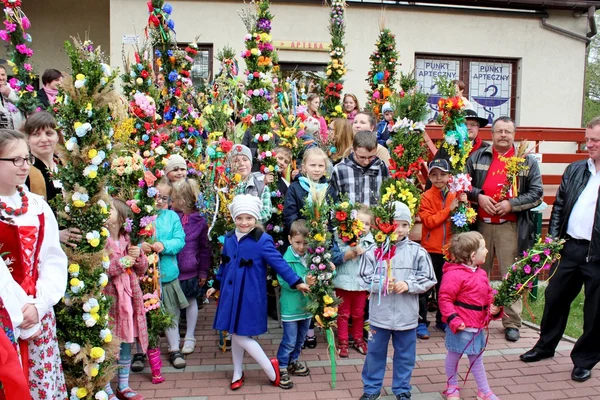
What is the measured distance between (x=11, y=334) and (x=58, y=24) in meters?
11.7

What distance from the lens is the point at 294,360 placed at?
15.1 ft

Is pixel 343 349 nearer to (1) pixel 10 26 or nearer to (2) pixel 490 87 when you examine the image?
(1) pixel 10 26

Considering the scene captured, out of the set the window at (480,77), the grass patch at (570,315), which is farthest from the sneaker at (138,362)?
the window at (480,77)

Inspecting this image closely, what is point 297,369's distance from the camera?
455cm

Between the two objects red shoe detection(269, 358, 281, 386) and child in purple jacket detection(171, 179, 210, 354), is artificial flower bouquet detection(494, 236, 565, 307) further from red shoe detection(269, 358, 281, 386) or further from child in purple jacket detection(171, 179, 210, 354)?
child in purple jacket detection(171, 179, 210, 354)

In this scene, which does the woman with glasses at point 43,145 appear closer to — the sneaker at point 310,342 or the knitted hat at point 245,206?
the knitted hat at point 245,206

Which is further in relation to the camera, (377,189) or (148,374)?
(377,189)

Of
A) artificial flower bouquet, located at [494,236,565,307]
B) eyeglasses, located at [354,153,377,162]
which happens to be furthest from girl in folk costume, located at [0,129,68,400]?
artificial flower bouquet, located at [494,236,565,307]

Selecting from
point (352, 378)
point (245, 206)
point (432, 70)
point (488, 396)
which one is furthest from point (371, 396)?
point (432, 70)

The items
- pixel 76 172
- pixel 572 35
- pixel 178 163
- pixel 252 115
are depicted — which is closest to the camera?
pixel 76 172

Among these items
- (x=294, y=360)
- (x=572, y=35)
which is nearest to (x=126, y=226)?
(x=294, y=360)

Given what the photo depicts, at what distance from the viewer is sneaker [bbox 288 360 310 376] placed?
14.9 ft

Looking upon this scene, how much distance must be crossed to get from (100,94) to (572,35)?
503 inches

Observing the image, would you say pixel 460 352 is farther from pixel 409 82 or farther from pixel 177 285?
pixel 409 82
